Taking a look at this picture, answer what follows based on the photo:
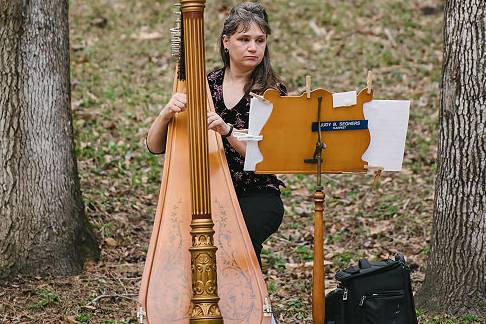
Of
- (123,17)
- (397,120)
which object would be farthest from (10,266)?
(123,17)

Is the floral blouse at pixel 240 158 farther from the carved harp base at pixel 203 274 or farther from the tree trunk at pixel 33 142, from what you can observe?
the tree trunk at pixel 33 142

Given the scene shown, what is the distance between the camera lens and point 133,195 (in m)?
7.64

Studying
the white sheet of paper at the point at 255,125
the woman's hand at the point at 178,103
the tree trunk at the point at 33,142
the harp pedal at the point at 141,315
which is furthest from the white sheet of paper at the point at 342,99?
the tree trunk at the point at 33,142

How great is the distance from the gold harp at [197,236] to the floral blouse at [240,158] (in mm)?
246

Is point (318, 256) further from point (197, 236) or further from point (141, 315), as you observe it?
point (141, 315)

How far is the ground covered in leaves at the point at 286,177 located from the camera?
561 centimetres

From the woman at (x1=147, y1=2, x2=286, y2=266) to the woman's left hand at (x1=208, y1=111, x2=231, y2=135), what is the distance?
15 centimetres

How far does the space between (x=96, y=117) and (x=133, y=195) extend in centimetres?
158

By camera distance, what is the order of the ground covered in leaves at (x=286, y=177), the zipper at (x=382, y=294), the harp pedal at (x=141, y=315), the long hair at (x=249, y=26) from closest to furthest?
the harp pedal at (x=141, y=315) → the zipper at (x=382, y=294) → the long hair at (x=249, y=26) → the ground covered in leaves at (x=286, y=177)

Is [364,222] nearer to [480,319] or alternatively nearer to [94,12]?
[480,319]

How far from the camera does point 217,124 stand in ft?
12.3

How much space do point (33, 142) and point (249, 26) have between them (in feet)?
6.83

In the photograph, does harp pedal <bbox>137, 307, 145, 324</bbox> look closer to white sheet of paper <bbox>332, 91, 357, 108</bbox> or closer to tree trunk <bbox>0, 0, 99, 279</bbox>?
white sheet of paper <bbox>332, 91, 357, 108</bbox>

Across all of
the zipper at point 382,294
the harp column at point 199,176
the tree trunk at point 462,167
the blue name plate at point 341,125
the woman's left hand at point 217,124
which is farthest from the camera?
the tree trunk at point 462,167
